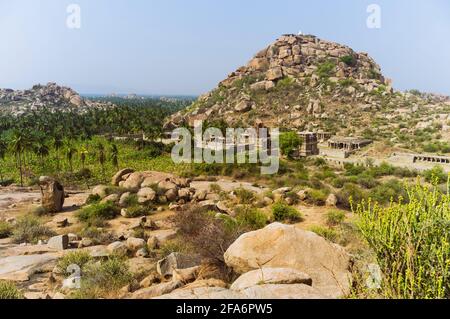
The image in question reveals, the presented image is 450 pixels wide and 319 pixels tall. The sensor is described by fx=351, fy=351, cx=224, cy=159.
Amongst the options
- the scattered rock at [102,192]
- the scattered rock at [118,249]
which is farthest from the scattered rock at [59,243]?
the scattered rock at [102,192]

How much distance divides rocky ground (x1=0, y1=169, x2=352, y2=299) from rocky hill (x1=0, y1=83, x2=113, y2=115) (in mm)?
135008

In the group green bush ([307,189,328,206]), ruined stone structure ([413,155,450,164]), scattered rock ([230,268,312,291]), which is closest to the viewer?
scattered rock ([230,268,312,291])

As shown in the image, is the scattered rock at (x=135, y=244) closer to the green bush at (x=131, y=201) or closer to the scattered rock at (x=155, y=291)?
the scattered rock at (x=155, y=291)

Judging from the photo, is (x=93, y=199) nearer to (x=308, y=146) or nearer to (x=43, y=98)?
(x=308, y=146)

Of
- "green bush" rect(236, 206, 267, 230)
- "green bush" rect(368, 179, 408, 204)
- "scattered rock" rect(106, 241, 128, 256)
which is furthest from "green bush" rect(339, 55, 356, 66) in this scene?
"scattered rock" rect(106, 241, 128, 256)

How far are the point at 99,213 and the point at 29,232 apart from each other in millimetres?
4709

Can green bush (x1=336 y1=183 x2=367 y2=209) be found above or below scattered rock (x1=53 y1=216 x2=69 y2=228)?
above

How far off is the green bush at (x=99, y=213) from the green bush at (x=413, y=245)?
18.6m

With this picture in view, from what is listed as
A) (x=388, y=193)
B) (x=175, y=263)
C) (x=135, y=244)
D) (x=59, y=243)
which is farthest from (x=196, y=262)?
(x=388, y=193)

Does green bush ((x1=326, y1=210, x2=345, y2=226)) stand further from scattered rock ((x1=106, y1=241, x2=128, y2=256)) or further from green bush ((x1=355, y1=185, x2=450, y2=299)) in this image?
green bush ((x1=355, y1=185, x2=450, y2=299))

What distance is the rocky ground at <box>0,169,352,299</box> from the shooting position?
593cm

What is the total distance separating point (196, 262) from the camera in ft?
29.8

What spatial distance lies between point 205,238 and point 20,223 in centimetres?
1310

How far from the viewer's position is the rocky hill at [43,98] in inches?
5691
